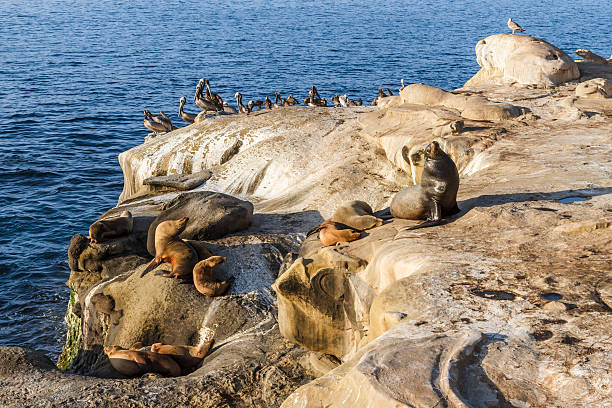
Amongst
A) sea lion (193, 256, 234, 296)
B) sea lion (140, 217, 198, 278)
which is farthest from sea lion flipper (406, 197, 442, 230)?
sea lion (140, 217, 198, 278)

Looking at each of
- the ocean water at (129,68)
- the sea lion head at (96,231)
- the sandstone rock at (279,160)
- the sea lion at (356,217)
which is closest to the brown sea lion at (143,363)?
the sea lion at (356,217)

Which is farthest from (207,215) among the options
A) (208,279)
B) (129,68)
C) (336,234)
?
(129,68)

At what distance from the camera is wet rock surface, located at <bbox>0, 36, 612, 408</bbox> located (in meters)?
5.70

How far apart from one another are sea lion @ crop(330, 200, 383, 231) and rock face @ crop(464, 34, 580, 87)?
8368 mm

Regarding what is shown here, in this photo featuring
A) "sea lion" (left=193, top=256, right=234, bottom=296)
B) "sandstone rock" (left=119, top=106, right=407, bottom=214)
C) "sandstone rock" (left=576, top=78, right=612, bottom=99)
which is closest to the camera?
"sea lion" (left=193, top=256, right=234, bottom=296)

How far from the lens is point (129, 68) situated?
39.4 meters

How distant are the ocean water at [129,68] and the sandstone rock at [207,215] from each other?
4.01 meters

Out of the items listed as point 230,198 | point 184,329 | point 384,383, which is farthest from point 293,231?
point 384,383

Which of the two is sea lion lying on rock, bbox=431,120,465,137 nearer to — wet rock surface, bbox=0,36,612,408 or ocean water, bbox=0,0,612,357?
wet rock surface, bbox=0,36,612,408

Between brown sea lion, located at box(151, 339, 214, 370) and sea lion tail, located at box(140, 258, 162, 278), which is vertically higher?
sea lion tail, located at box(140, 258, 162, 278)

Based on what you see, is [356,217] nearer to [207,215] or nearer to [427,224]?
[427,224]

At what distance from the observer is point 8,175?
23938 millimetres

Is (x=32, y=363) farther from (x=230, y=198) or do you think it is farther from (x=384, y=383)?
(x=384, y=383)

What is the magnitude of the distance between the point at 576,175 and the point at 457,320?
4938mm
